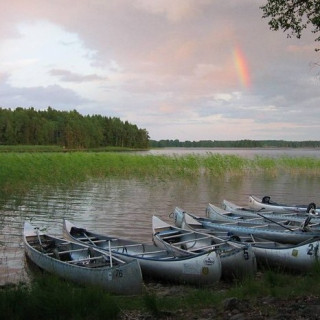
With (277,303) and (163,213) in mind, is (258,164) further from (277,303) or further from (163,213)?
(277,303)

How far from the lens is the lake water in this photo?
1505cm

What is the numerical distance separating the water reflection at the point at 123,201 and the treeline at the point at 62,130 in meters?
76.6

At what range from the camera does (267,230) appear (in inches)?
531

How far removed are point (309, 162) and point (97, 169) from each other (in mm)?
20324

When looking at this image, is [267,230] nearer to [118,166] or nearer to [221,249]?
[221,249]

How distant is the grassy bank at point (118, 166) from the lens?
28.4m

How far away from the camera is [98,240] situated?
1226cm

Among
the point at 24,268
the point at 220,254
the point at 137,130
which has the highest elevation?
the point at 137,130

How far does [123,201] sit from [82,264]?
13854 mm

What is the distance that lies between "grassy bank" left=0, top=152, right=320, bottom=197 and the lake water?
1.61m

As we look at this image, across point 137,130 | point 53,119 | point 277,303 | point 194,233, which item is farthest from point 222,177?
point 137,130

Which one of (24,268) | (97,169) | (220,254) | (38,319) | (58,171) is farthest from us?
(97,169)

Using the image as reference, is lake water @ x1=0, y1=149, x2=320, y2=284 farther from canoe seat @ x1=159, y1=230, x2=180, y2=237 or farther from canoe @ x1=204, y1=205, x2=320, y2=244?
canoe @ x1=204, y1=205, x2=320, y2=244

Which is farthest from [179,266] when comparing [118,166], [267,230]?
[118,166]
